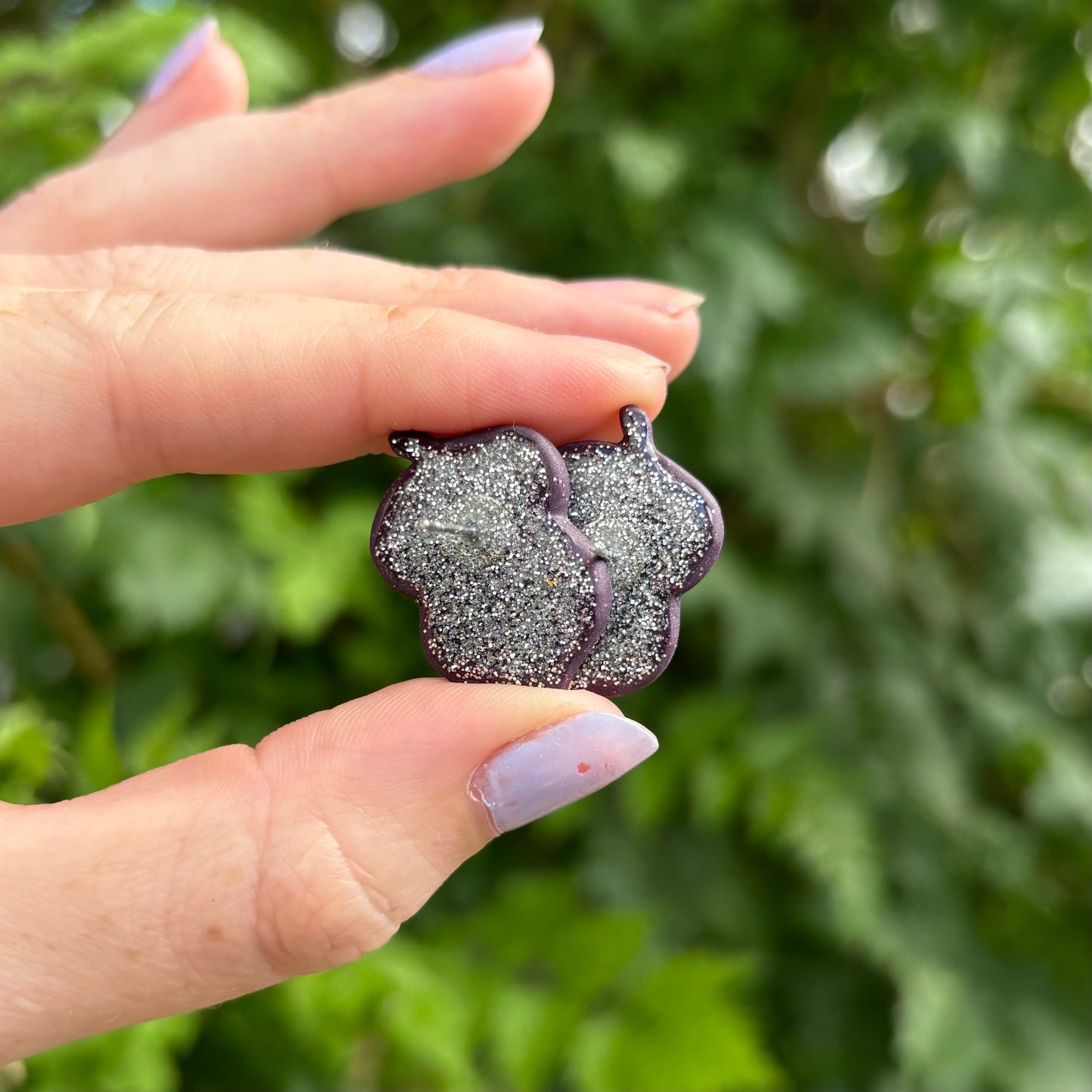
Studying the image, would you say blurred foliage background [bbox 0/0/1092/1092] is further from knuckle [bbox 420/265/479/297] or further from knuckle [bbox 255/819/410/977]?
knuckle [bbox 255/819/410/977]

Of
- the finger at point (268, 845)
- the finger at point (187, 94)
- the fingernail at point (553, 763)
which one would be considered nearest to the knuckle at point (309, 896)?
the finger at point (268, 845)

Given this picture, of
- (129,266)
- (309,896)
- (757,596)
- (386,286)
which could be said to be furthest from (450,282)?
(757,596)

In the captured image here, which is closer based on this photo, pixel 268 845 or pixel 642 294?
pixel 268 845

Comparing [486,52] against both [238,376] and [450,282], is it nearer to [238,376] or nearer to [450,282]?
[450,282]

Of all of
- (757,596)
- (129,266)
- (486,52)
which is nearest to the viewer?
(129,266)

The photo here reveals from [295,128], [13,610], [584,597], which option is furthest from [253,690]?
[584,597]

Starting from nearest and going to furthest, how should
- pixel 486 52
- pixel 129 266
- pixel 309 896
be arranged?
pixel 309 896
pixel 129 266
pixel 486 52

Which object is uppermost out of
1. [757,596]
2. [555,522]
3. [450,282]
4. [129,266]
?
[129,266]
